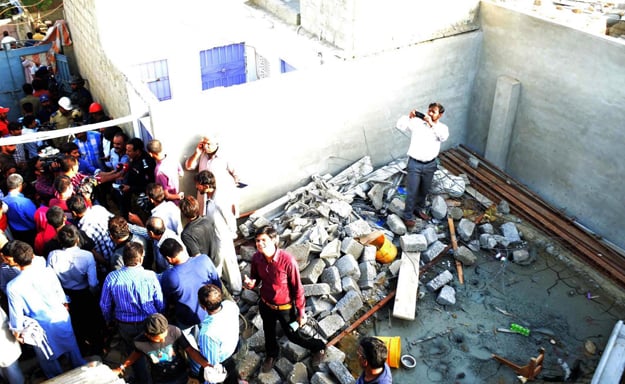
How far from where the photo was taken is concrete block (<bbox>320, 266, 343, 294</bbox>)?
24.8 feet

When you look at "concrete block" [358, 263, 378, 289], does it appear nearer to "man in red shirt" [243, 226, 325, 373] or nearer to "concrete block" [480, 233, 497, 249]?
"man in red shirt" [243, 226, 325, 373]

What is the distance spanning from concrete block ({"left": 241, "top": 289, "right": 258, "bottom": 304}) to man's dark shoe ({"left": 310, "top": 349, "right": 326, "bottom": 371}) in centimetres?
119

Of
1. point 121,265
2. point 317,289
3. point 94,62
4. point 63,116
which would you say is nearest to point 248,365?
point 317,289

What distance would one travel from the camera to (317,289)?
24.2 feet

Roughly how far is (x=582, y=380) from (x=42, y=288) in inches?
248

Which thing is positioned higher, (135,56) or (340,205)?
(135,56)

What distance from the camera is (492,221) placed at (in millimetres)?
9438

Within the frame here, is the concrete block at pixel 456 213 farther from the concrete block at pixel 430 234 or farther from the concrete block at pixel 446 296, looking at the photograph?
the concrete block at pixel 446 296

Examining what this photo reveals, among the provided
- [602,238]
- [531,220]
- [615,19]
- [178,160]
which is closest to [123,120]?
[178,160]

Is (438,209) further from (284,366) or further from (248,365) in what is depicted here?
(248,365)

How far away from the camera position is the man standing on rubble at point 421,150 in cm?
844

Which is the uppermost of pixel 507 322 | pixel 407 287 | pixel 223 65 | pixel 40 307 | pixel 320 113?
pixel 320 113

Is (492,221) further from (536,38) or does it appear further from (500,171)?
(536,38)

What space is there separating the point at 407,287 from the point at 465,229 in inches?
65.8
